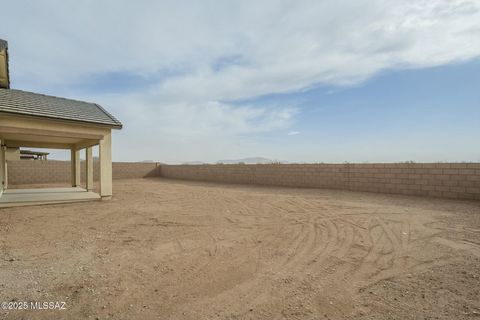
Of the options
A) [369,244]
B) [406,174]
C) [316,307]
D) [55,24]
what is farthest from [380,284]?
[55,24]

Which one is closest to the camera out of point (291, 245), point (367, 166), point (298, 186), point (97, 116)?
point (291, 245)

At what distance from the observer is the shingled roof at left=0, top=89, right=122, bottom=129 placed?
779 cm

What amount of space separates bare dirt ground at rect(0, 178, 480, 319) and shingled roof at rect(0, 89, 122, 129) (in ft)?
11.1

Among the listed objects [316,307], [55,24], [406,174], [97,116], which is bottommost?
[316,307]

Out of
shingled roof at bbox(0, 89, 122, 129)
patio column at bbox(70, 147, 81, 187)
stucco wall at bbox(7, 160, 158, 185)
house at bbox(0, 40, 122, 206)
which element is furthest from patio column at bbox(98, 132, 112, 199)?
stucco wall at bbox(7, 160, 158, 185)

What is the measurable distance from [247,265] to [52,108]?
9.08 metres

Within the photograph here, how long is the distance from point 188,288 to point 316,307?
4.66 feet

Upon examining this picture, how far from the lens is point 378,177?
10633 millimetres

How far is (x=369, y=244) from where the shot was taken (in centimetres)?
436

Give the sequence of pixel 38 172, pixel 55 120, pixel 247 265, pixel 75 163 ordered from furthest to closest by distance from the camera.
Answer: pixel 38 172 → pixel 75 163 → pixel 55 120 → pixel 247 265

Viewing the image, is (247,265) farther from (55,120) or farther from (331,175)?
(331,175)

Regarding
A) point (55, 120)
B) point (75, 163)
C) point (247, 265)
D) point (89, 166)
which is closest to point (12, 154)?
point (75, 163)

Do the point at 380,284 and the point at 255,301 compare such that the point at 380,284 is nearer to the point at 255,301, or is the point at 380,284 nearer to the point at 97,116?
the point at 255,301

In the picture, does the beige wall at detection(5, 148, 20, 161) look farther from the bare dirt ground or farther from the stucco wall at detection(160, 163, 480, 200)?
the stucco wall at detection(160, 163, 480, 200)
